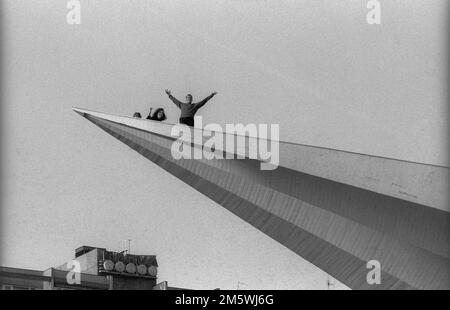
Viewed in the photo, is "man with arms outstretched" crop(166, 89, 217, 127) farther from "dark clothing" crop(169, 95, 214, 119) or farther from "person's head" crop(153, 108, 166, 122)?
"person's head" crop(153, 108, 166, 122)

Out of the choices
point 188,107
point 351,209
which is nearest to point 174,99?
point 188,107

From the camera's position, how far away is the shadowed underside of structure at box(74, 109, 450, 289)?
18.2m

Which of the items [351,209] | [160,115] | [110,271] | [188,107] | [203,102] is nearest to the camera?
[351,209]

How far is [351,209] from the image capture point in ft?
61.6

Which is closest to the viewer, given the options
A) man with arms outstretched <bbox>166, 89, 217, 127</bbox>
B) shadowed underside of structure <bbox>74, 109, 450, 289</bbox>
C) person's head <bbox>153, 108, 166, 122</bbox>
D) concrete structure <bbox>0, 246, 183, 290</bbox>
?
shadowed underside of structure <bbox>74, 109, 450, 289</bbox>

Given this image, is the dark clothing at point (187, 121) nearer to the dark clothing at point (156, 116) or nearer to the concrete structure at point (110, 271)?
the dark clothing at point (156, 116)

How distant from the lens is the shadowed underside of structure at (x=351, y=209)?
18.2m

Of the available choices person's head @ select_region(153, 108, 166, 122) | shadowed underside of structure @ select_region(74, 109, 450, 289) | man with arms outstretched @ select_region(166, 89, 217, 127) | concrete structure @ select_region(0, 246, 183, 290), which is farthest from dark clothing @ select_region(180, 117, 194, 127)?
concrete structure @ select_region(0, 246, 183, 290)

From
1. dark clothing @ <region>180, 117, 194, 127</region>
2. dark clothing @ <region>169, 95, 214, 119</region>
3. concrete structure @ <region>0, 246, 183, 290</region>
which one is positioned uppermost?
dark clothing @ <region>169, 95, 214, 119</region>

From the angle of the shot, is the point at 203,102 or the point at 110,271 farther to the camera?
the point at 110,271

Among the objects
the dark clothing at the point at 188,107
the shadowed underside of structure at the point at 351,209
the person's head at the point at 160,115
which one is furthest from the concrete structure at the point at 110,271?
the shadowed underside of structure at the point at 351,209

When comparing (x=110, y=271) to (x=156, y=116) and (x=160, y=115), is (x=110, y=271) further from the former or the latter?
(x=160, y=115)

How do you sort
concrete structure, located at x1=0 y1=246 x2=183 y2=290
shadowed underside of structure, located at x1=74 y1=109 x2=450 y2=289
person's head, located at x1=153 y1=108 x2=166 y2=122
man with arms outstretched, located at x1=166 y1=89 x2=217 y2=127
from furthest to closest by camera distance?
concrete structure, located at x1=0 y1=246 x2=183 y2=290 < person's head, located at x1=153 y1=108 x2=166 y2=122 < man with arms outstretched, located at x1=166 y1=89 x2=217 y2=127 < shadowed underside of structure, located at x1=74 y1=109 x2=450 y2=289
